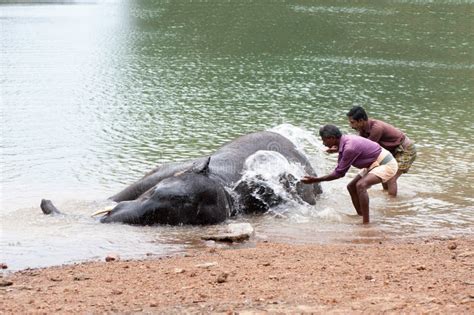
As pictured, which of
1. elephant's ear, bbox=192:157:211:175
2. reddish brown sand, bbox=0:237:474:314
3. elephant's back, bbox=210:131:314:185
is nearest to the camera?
reddish brown sand, bbox=0:237:474:314

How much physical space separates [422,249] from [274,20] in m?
A: 36.7

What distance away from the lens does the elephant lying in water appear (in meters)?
10.2

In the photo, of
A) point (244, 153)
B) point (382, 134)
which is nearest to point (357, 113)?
point (382, 134)

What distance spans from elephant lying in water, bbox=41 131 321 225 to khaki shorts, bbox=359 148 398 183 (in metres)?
1.17

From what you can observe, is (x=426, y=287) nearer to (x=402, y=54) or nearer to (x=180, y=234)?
(x=180, y=234)

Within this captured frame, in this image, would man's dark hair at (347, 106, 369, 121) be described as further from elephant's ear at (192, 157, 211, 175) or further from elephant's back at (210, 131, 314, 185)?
elephant's ear at (192, 157, 211, 175)

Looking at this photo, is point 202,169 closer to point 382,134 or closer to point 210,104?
point 382,134

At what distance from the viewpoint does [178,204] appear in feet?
33.5

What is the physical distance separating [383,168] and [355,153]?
0.55 meters

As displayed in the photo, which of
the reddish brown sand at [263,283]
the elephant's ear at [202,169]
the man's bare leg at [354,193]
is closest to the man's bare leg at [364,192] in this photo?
the man's bare leg at [354,193]

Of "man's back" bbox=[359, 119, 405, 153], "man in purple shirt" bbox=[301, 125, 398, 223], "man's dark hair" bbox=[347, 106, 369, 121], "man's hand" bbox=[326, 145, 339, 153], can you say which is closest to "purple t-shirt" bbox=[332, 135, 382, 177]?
"man in purple shirt" bbox=[301, 125, 398, 223]

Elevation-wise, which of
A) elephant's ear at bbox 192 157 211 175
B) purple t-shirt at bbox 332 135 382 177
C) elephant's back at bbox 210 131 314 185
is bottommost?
elephant's back at bbox 210 131 314 185

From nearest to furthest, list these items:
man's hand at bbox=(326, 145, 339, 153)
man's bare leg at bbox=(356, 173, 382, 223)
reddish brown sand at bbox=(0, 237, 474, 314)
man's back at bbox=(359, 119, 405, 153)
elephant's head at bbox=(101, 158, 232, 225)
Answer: reddish brown sand at bbox=(0, 237, 474, 314) < elephant's head at bbox=(101, 158, 232, 225) < man's bare leg at bbox=(356, 173, 382, 223) < man's hand at bbox=(326, 145, 339, 153) < man's back at bbox=(359, 119, 405, 153)

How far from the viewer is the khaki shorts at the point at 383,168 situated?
1090 centimetres
